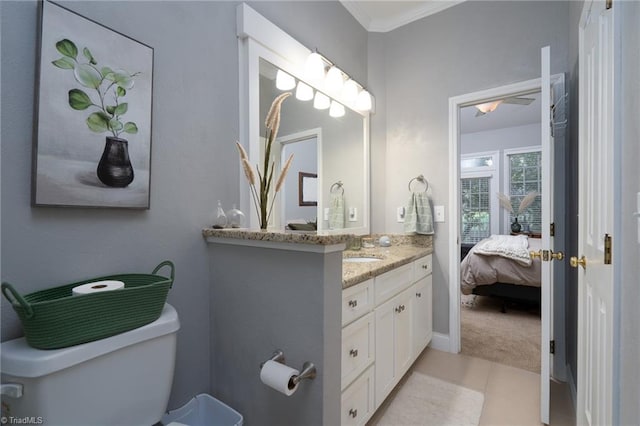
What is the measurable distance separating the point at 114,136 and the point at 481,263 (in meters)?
3.37

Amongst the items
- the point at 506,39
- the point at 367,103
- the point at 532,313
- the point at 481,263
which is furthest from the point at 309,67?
the point at 532,313

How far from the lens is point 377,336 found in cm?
150

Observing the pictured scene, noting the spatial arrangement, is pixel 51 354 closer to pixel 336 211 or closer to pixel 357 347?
pixel 357 347

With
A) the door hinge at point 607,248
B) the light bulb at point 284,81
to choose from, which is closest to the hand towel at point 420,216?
the light bulb at point 284,81

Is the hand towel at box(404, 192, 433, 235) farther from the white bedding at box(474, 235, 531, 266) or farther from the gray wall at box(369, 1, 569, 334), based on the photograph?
the white bedding at box(474, 235, 531, 266)

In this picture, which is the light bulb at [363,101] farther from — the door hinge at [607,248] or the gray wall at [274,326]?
the door hinge at [607,248]

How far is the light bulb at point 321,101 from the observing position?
2.04 m

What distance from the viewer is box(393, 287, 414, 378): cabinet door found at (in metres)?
1.72

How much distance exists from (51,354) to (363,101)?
237cm

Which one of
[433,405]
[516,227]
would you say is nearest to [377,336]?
[433,405]

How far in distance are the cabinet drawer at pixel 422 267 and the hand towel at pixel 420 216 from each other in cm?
22

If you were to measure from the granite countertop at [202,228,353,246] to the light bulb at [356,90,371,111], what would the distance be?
1690mm

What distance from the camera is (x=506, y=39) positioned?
2.18 meters
